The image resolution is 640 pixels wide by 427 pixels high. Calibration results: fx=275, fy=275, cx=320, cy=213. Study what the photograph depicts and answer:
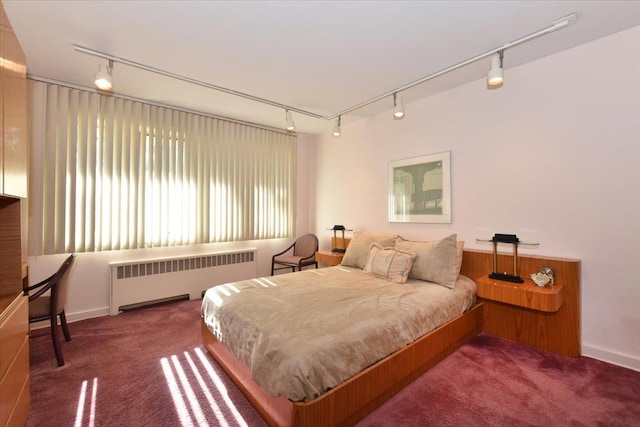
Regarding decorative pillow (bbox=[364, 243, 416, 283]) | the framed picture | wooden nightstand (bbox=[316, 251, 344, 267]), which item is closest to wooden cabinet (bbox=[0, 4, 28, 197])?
decorative pillow (bbox=[364, 243, 416, 283])

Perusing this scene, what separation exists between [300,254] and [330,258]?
34.0 inches

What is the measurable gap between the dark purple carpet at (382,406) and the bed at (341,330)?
0.13 m

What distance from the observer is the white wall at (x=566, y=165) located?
2.17 meters

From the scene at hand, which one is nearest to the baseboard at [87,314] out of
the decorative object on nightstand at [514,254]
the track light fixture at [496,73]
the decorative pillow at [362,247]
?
the decorative pillow at [362,247]

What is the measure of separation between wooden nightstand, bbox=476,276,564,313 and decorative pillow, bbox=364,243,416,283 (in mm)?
665

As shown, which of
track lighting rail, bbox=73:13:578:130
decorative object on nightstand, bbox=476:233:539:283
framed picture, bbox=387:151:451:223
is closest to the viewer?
track lighting rail, bbox=73:13:578:130

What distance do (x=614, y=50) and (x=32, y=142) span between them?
17.9 feet

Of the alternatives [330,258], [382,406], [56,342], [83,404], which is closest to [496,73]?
[382,406]

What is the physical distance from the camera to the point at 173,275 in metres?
3.67

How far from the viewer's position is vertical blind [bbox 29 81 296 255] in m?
2.96

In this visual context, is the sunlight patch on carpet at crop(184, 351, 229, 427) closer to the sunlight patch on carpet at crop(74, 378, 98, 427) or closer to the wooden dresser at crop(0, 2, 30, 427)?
the sunlight patch on carpet at crop(74, 378, 98, 427)

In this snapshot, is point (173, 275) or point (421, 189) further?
point (173, 275)

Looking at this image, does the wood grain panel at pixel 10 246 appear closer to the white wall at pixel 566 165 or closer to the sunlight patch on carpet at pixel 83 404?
the sunlight patch on carpet at pixel 83 404

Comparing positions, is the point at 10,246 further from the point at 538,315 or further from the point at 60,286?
the point at 538,315
